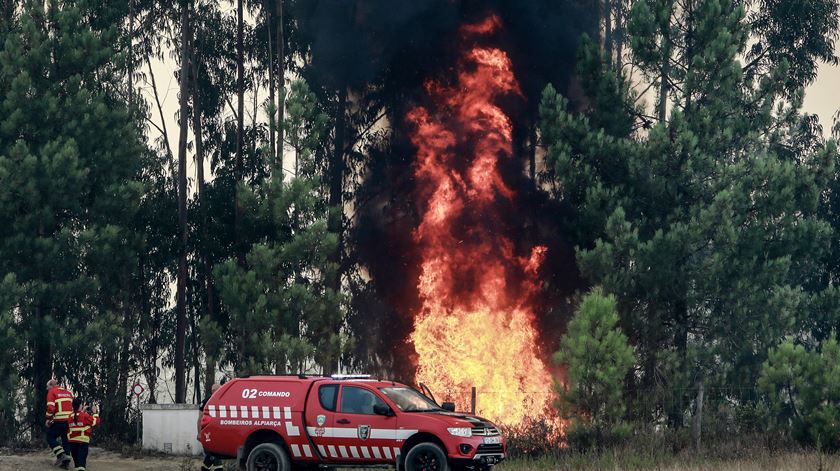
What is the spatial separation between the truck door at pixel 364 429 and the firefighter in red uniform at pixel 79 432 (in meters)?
5.68

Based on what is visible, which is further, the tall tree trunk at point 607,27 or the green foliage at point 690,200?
the tall tree trunk at point 607,27

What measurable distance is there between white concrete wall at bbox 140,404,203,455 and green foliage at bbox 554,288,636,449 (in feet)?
27.2

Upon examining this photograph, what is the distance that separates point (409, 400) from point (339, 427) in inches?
50.0

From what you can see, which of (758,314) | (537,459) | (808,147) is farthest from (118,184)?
(808,147)

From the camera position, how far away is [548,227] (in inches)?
1439

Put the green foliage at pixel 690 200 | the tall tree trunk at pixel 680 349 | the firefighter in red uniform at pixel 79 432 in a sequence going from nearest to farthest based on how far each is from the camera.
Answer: the firefighter in red uniform at pixel 79 432 → the tall tree trunk at pixel 680 349 → the green foliage at pixel 690 200

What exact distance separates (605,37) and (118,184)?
54.5ft

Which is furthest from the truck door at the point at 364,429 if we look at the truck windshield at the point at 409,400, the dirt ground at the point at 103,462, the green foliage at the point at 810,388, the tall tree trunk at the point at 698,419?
the green foliage at the point at 810,388

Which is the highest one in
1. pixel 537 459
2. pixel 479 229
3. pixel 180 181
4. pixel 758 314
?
pixel 180 181

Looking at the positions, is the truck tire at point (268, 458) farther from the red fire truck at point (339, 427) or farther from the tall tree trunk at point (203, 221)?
the tall tree trunk at point (203, 221)

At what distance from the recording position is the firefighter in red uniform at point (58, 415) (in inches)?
985

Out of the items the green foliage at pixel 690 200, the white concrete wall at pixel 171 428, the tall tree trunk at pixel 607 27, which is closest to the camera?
the white concrete wall at pixel 171 428

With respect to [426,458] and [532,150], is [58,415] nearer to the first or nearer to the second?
[426,458]

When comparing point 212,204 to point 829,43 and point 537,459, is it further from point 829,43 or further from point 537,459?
point 829,43
